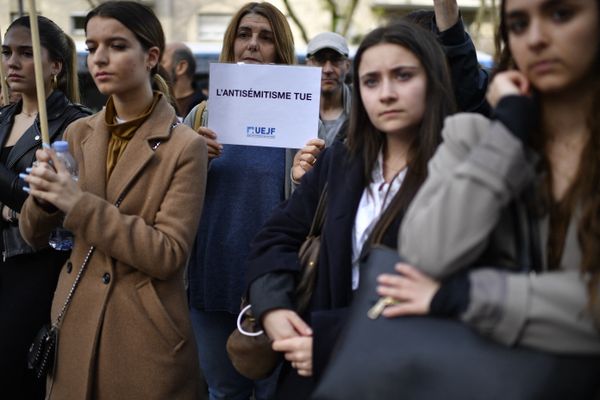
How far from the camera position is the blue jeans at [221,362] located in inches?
147

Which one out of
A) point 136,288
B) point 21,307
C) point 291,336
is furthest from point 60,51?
point 291,336

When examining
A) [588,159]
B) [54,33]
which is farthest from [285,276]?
[54,33]

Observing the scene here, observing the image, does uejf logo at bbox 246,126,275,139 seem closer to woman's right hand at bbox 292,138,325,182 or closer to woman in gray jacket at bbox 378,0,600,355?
woman's right hand at bbox 292,138,325,182

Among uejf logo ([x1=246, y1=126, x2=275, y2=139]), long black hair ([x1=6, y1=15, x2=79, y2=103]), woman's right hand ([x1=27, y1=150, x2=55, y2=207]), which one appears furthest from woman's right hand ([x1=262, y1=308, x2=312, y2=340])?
long black hair ([x1=6, y1=15, x2=79, y2=103])

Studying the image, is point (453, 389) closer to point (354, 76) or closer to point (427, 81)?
point (427, 81)

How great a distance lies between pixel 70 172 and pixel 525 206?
5.49 feet

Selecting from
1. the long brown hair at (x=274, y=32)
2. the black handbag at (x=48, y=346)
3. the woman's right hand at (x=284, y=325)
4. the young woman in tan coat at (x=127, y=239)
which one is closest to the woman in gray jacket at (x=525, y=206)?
the woman's right hand at (x=284, y=325)

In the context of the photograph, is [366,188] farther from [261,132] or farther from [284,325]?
[261,132]

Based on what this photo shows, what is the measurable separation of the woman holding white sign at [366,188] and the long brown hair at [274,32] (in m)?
1.42

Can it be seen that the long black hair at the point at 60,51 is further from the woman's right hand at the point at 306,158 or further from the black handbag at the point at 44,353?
the black handbag at the point at 44,353

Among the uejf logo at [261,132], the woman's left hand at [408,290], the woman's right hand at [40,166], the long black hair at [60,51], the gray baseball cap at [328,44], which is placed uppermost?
the gray baseball cap at [328,44]

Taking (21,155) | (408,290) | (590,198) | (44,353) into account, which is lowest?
(44,353)

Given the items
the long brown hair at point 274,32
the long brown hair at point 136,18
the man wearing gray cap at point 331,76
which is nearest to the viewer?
the long brown hair at point 136,18

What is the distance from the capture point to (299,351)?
2.30 metres
